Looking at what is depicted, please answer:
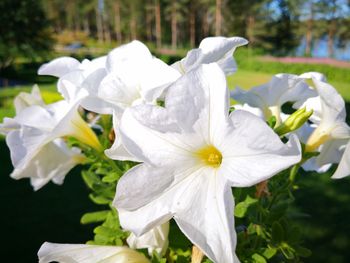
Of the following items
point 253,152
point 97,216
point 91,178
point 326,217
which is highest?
point 253,152

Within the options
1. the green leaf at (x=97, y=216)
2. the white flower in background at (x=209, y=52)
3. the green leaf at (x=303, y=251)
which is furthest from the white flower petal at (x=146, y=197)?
the green leaf at (x=97, y=216)

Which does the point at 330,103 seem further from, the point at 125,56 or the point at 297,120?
the point at 125,56

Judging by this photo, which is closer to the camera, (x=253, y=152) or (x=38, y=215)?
(x=253, y=152)

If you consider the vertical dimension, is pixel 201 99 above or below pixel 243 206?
above

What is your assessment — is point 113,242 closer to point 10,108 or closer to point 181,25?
point 10,108

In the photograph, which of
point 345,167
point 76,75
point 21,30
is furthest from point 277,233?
point 21,30

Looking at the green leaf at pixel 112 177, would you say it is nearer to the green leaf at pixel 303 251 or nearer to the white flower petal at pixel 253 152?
the white flower petal at pixel 253 152

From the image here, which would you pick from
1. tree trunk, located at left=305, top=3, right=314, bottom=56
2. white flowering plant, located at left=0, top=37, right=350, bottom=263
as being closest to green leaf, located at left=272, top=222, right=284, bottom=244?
white flowering plant, located at left=0, top=37, right=350, bottom=263
